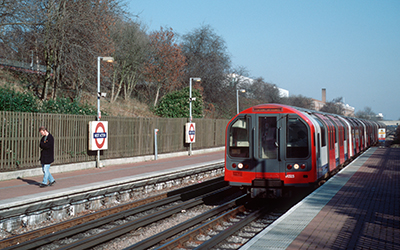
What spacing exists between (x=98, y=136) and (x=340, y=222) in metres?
13.0

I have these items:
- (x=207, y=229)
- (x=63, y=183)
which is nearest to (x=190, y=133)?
(x=63, y=183)

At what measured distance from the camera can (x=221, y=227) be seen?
30.1 ft

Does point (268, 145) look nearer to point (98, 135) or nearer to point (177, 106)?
point (98, 135)

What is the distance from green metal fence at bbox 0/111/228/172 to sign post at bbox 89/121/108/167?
1.31 ft

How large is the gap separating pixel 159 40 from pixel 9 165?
3258 cm

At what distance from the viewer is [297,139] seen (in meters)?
A: 10.6

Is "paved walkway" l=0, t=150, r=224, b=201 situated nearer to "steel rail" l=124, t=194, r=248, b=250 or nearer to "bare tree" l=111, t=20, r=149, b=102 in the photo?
"steel rail" l=124, t=194, r=248, b=250

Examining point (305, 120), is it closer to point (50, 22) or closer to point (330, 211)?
point (330, 211)

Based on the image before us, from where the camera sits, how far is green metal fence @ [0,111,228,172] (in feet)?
46.2

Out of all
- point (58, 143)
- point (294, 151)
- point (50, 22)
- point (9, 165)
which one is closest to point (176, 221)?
point (294, 151)

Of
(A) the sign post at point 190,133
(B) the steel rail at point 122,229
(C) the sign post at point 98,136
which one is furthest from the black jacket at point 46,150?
(A) the sign post at point 190,133

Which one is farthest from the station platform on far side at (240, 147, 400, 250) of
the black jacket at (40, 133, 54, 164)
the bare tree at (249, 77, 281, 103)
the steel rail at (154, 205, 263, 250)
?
the bare tree at (249, 77, 281, 103)

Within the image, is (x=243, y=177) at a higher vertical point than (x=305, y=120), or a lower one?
lower

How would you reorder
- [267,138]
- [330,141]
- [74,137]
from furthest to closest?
[74,137] → [330,141] → [267,138]
